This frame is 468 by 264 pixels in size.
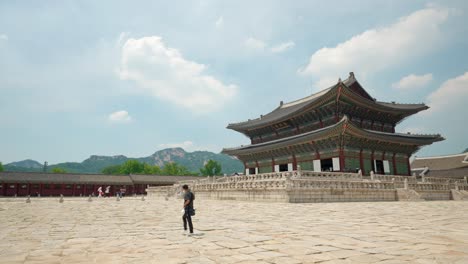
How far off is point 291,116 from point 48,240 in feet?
96.3

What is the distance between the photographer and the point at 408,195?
20812mm

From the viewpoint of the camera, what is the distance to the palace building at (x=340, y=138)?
92.3 feet

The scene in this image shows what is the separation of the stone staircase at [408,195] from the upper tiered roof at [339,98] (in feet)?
35.1

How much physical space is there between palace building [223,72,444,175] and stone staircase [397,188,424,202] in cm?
647

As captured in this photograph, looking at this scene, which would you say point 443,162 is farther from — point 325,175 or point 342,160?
point 325,175

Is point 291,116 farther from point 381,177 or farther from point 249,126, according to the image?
point 381,177

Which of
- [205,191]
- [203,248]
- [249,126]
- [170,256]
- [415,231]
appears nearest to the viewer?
[170,256]

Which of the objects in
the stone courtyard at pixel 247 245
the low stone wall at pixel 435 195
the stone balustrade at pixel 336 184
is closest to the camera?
the stone courtyard at pixel 247 245

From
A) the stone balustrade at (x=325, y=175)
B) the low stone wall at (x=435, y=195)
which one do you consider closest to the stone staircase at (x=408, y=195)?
the low stone wall at (x=435, y=195)

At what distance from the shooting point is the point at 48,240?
21.7 feet

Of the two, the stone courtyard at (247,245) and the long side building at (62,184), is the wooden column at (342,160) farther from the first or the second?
the long side building at (62,184)

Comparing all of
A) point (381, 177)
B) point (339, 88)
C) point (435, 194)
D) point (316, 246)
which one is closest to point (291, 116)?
point (339, 88)

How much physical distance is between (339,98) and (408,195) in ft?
37.4

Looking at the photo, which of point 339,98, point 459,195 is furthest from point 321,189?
point 459,195
